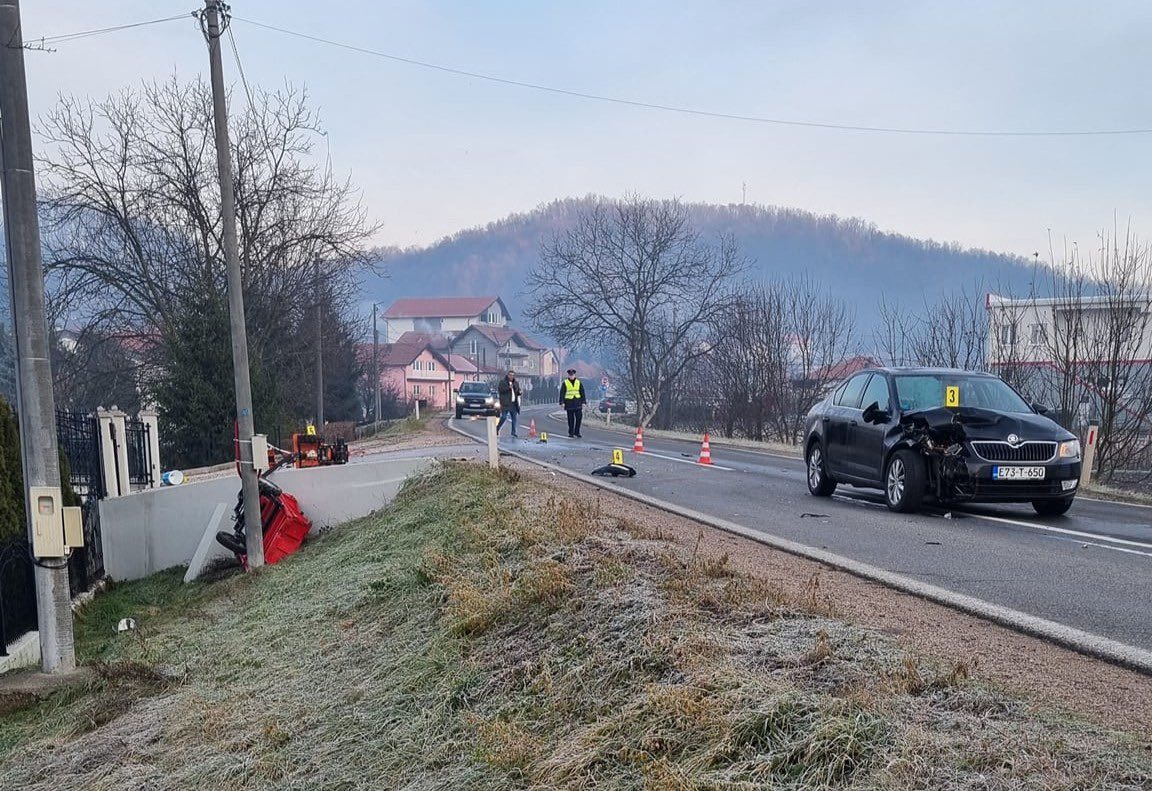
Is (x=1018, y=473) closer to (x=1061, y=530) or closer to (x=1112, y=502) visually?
(x=1061, y=530)

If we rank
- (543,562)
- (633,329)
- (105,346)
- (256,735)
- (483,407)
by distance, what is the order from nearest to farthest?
1. (256,735)
2. (543,562)
3. (105,346)
4. (483,407)
5. (633,329)

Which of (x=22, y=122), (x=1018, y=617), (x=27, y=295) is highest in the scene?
(x=22, y=122)

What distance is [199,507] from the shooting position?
676 inches

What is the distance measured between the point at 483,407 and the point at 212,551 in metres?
34.4

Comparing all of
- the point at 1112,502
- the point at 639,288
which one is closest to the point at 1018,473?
the point at 1112,502

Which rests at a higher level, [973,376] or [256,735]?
[973,376]

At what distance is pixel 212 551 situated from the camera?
15.7 meters

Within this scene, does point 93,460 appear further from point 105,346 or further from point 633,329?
point 633,329

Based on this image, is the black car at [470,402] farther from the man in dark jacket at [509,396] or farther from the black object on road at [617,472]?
the black object on road at [617,472]

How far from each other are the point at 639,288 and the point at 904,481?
43179mm

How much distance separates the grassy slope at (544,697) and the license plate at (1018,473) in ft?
14.5

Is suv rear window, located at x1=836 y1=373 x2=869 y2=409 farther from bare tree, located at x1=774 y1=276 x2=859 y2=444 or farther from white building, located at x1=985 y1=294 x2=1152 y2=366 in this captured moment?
bare tree, located at x1=774 y1=276 x2=859 y2=444

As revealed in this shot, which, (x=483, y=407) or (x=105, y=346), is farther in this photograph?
(x=483, y=407)

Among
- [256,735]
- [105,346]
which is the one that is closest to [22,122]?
[256,735]
